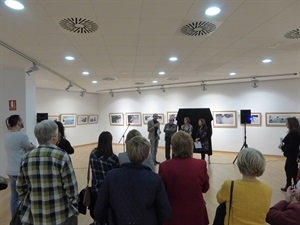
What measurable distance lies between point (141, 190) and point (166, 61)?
469 cm

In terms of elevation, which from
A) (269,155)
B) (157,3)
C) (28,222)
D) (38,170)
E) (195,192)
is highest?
(157,3)

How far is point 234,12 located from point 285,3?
596mm

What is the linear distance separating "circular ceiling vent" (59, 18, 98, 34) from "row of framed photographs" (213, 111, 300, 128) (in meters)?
7.81

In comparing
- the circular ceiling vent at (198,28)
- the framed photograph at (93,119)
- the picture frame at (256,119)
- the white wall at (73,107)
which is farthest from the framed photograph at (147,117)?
the circular ceiling vent at (198,28)

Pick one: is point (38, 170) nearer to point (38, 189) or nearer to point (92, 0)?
point (38, 189)

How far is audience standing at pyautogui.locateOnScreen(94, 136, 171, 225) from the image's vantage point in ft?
5.34

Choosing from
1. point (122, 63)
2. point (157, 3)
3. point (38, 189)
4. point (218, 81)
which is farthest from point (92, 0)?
→ point (218, 81)

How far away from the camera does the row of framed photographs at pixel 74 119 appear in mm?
11594

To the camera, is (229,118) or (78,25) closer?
(78,25)

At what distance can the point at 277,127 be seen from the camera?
30.0ft

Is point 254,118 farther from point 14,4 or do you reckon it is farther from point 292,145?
point 14,4

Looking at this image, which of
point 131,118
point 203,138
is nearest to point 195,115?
point 203,138

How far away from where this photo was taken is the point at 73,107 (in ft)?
40.4

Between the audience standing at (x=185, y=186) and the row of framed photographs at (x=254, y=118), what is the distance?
27.5ft
